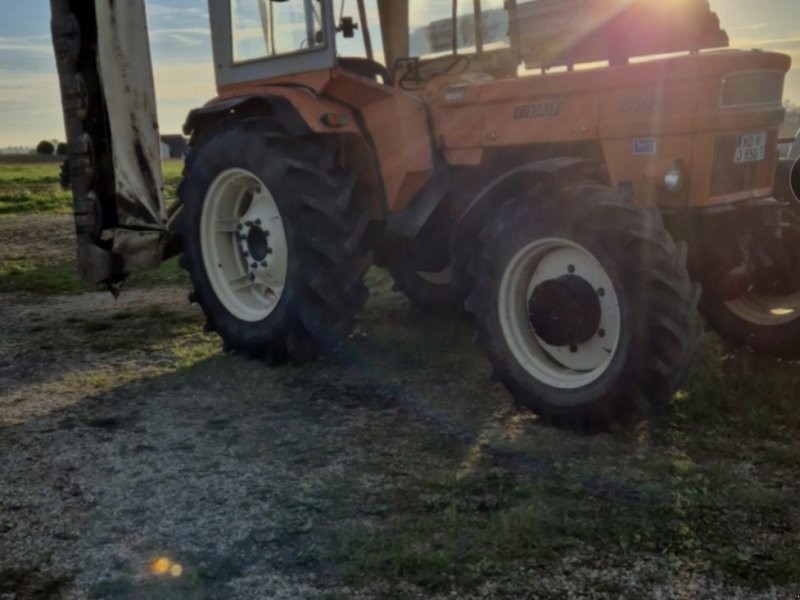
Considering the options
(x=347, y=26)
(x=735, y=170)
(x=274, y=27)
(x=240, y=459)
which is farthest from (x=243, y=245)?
(x=735, y=170)

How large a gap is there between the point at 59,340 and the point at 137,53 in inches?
91.2

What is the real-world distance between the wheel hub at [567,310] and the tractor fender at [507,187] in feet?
1.70

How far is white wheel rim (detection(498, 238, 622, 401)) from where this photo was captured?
175 inches

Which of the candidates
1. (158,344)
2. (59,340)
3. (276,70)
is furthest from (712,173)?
(59,340)

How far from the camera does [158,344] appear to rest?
6688 mm

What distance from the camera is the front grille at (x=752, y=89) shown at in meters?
4.47

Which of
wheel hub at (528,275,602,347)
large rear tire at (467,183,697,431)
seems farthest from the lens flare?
wheel hub at (528,275,602,347)

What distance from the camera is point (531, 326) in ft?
15.4

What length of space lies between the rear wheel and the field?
5.4 inches

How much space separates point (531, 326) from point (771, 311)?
178cm

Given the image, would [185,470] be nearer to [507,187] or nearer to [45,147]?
[507,187]

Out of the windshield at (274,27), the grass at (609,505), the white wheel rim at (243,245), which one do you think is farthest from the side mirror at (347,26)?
the grass at (609,505)

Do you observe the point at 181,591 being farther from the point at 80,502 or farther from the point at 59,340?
the point at 59,340

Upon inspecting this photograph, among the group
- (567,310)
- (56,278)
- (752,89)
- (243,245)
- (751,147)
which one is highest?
(752,89)
